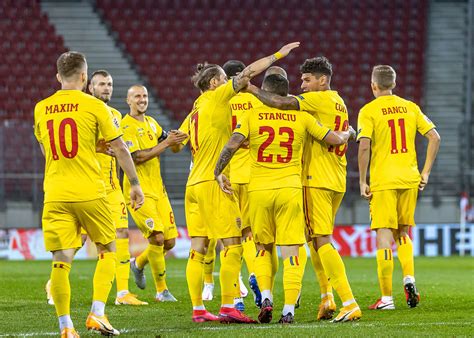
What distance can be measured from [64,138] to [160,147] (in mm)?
2309

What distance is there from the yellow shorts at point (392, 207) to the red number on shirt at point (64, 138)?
12.4ft

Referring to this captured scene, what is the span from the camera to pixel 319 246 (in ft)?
27.9

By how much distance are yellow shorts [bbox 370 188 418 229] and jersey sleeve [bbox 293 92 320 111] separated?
1.70 metres

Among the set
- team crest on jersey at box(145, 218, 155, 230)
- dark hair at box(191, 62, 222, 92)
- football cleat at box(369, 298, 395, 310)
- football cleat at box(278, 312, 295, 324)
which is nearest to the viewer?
football cleat at box(278, 312, 295, 324)

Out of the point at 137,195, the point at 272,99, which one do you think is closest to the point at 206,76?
the point at 272,99

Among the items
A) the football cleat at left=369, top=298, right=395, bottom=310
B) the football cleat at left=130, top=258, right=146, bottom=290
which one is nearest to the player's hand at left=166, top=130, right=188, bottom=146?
the football cleat at left=369, top=298, right=395, bottom=310

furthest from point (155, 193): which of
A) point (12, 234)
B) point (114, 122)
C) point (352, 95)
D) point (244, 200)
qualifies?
point (352, 95)

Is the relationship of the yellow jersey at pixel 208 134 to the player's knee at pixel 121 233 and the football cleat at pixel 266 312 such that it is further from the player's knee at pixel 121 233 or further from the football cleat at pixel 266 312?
the player's knee at pixel 121 233

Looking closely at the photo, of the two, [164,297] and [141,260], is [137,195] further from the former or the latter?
[141,260]

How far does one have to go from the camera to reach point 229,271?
8344 mm

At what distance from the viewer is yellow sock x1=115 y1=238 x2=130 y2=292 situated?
34.5 ft

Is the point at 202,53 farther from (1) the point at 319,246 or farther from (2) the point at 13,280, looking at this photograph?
(1) the point at 319,246

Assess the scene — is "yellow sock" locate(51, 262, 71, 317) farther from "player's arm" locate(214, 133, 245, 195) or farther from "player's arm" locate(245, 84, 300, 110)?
"player's arm" locate(245, 84, 300, 110)

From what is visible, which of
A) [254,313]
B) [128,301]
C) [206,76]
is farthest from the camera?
[128,301]
